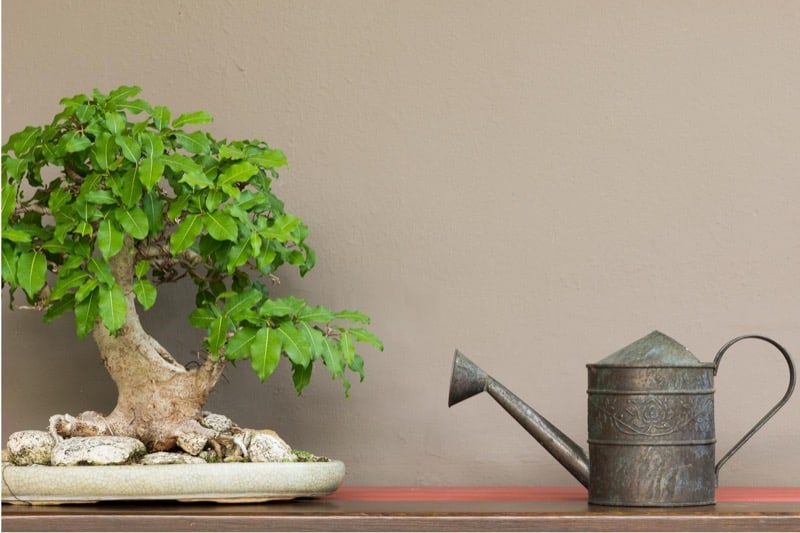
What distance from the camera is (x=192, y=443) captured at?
4.35ft

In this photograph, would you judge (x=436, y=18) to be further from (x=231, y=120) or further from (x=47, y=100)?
(x=47, y=100)

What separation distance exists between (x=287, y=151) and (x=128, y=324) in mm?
415

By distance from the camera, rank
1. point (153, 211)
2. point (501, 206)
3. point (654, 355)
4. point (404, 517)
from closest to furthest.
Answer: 1. point (404, 517)
2. point (654, 355)
3. point (153, 211)
4. point (501, 206)

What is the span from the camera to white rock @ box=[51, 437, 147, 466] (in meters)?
1.28

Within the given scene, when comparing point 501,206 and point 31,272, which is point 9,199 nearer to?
point 31,272

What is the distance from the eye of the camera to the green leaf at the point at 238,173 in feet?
4.34

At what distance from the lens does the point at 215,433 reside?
1.36 meters

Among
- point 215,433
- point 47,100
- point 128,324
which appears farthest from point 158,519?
point 47,100

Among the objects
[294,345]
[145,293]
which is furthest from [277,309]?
[145,293]

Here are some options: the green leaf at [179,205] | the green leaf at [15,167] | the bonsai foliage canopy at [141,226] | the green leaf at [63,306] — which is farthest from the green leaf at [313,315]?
the green leaf at [15,167]

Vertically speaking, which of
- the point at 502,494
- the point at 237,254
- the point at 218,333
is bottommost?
the point at 502,494

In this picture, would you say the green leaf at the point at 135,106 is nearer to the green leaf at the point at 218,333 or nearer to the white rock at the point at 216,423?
the green leaf at the point at 218,333

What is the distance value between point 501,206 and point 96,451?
0.72 m

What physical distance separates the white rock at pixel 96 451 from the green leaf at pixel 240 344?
172 millimetres
